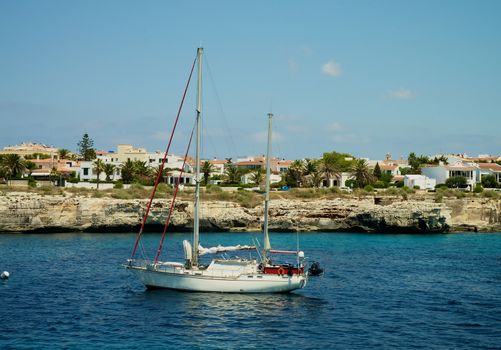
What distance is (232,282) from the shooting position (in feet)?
136

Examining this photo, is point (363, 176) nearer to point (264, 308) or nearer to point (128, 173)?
point (128, 173)

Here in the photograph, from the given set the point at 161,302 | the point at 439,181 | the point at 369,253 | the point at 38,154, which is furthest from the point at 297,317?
the point at 38,154

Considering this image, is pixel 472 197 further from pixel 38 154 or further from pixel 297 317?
pixel 38 154

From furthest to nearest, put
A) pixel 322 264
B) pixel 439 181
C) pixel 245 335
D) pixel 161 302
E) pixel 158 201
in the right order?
pixel 439 181 < pixel 158 201 < pixel 322 264 < pixel 161 302 < pixel 245 335

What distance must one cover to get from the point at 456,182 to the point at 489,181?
30.4 feet

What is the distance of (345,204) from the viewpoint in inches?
3570

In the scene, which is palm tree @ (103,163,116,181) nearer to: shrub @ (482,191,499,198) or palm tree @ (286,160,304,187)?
palm tree @ (286,160,304,187)

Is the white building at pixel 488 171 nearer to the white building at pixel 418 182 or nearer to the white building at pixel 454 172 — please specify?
the white building at pixel 454 172

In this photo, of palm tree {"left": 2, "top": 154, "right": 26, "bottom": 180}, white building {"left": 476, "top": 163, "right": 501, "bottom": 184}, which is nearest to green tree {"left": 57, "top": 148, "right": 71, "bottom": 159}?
palm tree {"left": 2, "top": 154, "right": 26, "bottom": 180}

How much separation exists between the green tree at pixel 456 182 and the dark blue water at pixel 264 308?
6345cm

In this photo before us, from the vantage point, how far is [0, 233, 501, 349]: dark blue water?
102 ft

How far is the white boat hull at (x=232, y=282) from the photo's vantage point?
41.3 meters

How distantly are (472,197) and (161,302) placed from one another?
226 feet

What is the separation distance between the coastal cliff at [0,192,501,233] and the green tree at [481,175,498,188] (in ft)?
105
